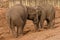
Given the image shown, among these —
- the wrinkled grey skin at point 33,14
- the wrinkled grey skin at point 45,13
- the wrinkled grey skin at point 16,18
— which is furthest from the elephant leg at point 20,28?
the wrinkled grey skin at point 45,13

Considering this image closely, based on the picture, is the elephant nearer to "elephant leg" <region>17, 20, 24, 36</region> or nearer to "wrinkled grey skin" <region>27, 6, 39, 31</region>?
"elephant leg" <region>17, 20, 24, 36</region>

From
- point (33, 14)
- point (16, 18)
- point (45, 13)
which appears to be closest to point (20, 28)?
point (16, 18)

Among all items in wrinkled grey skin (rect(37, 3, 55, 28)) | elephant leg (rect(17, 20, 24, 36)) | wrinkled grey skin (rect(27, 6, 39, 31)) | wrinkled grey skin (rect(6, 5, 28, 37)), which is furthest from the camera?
wrinkled grey skin (rect(37, 3, 55, 28))

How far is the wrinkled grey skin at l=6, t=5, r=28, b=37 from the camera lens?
410 inches

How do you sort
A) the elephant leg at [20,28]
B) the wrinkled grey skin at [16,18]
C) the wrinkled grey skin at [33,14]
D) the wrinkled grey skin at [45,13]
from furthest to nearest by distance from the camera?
the wrinkled grey skin at [45,13] → the wrinkled grey skin at [33,14] → the elephant leg at [20,28] → the wrinkled grey skin at [16,18]

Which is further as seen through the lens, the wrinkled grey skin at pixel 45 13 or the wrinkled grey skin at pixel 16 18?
the wrinkled grey skin at pixel 45 13

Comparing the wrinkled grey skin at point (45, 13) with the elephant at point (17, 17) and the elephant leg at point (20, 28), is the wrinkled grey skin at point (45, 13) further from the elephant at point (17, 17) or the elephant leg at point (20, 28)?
the elephant leg at point (20, 28)

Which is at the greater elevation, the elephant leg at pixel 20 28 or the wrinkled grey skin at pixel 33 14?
the wrinkled grey skin at pixel 33 14

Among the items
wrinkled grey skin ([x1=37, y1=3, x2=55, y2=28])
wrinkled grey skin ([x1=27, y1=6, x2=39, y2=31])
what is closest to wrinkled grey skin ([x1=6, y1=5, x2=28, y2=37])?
wrinkled grey skin ([x1=27, y1=6, x2=39, y2=31])

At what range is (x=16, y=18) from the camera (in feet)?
34.2

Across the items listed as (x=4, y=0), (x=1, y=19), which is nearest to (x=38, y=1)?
(x=4, y=0)

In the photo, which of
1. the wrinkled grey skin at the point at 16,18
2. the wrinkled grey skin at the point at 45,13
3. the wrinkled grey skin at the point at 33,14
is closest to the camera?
the wrinkled grey skin at the point at 16,18

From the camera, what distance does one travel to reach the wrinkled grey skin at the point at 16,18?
34.2 ft

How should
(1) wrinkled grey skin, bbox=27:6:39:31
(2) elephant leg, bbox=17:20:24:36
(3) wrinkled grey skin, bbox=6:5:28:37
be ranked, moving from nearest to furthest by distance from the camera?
(3) wrinkled grey skin, bbox=6:5:28:37, (2) elephant leg, bbox=17:20:24:36, (1) wrinkled grey skin, bbox=27:6:39:31
